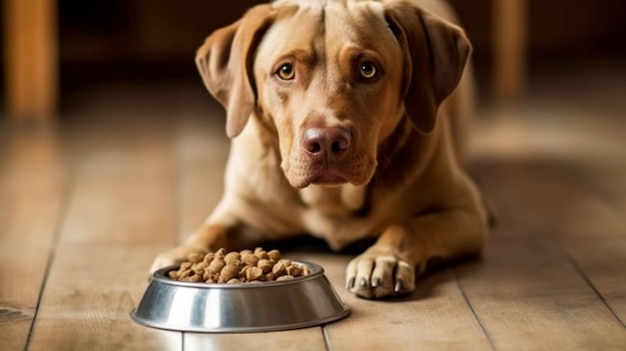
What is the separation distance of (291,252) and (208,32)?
13.6 ft

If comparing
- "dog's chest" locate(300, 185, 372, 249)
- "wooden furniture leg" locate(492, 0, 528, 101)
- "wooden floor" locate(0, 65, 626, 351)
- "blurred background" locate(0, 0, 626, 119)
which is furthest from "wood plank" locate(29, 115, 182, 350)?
"wooden furniture leg" locate(492, 0, 528, 101)

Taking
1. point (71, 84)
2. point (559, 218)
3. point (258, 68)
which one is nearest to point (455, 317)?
point (258, 68)

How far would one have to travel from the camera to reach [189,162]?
423 centimetres

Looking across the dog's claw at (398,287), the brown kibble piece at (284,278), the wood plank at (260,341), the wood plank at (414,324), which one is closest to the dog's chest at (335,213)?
the wood plank at (414,324)

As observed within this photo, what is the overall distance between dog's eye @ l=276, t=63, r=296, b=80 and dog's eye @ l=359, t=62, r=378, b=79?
0.14 m

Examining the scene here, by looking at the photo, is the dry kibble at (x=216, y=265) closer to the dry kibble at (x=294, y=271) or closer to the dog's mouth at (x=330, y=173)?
the dry kibble at (x=294, y=271)

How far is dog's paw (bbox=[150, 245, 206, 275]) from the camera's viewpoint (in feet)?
8.61

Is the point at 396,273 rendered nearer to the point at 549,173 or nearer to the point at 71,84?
the point at 549,173

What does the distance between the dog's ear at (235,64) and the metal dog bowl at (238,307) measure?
1.71 ft

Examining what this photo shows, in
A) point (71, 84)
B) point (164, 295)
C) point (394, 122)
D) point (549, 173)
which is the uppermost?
point (394, 122)

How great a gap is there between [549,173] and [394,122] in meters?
1.43

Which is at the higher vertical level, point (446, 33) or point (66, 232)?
point (446, 33)

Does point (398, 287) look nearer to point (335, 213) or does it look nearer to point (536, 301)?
point (536, 301)

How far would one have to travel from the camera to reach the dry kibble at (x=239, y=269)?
7.55ft
